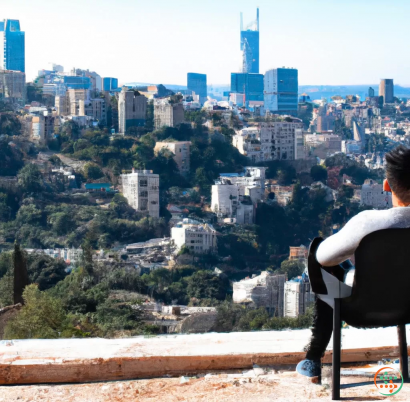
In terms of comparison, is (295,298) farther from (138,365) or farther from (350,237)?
(350,237)

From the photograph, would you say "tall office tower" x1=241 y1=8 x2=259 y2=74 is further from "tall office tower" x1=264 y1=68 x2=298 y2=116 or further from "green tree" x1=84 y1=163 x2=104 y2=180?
"green tree" x1=84 y1=163 x2=104 y2=180

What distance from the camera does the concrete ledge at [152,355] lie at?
4.22 feet

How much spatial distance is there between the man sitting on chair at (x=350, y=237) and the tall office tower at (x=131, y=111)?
2586 cm

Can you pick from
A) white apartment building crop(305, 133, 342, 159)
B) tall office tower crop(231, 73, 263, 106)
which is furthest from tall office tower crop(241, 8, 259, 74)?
white apartment building crop(305, 133, 342, 159)

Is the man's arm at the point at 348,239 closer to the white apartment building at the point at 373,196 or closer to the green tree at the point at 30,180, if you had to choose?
the green tree at the point at 30,180

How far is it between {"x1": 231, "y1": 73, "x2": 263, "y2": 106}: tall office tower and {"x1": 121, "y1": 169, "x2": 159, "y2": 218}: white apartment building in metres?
35.5

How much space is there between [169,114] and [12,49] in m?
24.1

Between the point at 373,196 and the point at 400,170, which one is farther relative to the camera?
the point at 373,196

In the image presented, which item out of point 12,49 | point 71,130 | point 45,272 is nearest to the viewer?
point 45,272

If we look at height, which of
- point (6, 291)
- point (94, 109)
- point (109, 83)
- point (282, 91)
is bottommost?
point (6, 291)

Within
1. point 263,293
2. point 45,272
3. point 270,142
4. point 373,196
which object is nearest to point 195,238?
point 263,293

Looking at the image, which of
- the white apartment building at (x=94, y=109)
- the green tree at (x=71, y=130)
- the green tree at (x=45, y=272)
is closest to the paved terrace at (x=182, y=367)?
the green tree at (x=45, y=272)

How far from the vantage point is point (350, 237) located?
3.56 ft

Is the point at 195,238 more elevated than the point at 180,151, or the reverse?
the point at 180,151
